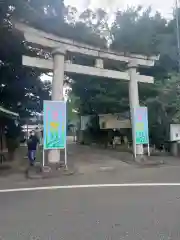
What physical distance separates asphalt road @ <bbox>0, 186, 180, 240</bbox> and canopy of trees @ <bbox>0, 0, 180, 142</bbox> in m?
8.72

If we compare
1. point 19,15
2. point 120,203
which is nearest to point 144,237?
point 120,203

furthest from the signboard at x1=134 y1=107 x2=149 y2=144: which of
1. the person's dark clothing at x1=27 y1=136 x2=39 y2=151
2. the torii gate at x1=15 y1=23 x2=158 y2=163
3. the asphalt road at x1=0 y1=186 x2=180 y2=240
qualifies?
the asphalt road at x1=0 y1=186 x2=180 y2=240

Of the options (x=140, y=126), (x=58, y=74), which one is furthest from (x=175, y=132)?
(x=58, y=74)

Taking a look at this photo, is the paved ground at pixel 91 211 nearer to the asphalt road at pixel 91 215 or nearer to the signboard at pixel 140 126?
the asphalt road at pixel 91 215

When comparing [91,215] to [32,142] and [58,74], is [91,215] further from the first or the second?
[32,142]

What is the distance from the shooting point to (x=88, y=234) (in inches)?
210

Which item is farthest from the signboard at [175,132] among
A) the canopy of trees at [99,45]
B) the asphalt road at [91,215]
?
the asphalt road at [91,215]

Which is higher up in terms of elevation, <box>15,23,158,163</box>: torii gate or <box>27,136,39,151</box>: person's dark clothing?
<box>15,23,158,163</box>: torii gate

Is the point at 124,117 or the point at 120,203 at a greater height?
the point at 124,117

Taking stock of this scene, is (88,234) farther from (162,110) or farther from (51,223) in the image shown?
(162,110)

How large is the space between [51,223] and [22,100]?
59.3ft

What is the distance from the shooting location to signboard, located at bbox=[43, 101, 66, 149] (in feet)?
47.9

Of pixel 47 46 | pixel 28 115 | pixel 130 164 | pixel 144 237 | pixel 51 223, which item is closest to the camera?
pixel 144 237

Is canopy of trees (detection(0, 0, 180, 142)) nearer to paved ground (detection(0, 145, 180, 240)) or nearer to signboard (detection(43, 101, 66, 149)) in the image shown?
signboard (detection(43, 101, 66, 149))
